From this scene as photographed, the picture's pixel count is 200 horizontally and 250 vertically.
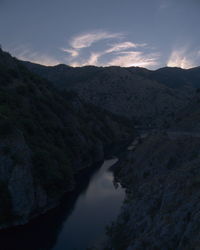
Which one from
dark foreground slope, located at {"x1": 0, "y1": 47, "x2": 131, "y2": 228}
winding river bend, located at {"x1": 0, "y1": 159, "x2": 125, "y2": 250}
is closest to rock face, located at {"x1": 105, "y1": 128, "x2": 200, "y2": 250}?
winding river bend, located at {"x1": 0, "y1": 159, "x2": 125, "y2": 250}

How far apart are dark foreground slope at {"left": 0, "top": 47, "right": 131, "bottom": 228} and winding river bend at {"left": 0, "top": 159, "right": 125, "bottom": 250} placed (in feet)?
6.77

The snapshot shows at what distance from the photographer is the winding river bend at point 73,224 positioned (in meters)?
33.8

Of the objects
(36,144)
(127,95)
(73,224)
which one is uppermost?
(127,95)

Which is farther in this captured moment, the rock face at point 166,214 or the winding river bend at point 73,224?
the winding river bend at point 73,224

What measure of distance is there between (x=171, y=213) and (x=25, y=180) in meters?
25.4

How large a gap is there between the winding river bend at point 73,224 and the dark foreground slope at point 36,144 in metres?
2.06

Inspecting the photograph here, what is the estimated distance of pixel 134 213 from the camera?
1072 inches

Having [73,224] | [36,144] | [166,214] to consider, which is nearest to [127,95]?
[36,144]

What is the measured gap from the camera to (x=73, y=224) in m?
38.8

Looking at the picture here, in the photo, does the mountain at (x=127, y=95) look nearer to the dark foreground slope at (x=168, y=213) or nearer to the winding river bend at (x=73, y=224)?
the winding river bend at (x=73, y=224)

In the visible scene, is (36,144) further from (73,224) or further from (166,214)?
(166,214)

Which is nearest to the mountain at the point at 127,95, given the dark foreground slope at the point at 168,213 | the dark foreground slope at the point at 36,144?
the dark foreground slope at the point at 36,144

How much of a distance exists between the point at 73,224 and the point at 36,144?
59.0 ft

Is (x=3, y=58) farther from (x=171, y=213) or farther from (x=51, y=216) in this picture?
(x=171, y=213)
